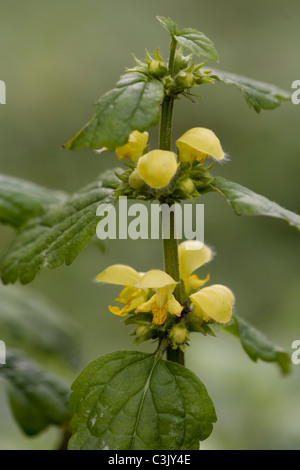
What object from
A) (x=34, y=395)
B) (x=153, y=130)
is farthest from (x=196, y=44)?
(x=153, y=130)

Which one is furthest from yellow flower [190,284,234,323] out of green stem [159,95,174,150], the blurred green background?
the blurred green background

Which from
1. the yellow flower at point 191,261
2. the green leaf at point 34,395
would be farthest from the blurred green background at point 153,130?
the yellow flower at point 191,261

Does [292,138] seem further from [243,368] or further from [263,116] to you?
[243,368]

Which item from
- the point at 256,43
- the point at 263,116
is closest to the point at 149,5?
the point at 256,43

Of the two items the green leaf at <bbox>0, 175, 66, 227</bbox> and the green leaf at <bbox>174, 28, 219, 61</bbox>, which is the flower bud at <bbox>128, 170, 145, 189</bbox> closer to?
the green leaf at <bbox>174, 28, 219, 61</bbox>
